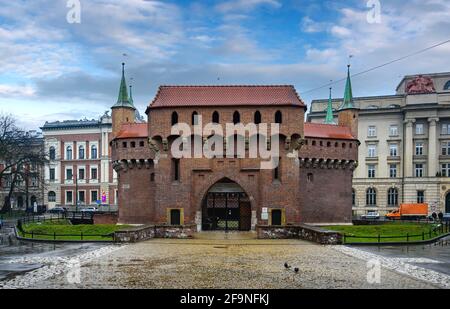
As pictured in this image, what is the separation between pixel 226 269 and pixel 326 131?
28145 mm

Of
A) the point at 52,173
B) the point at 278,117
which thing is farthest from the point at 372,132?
the point at 52,173

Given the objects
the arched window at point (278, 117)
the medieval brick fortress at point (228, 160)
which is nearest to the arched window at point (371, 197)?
the medieval brick fortress at point (228, 160)

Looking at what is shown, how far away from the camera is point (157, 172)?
3547 centimetres

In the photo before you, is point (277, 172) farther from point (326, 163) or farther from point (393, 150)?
point (393, 150)

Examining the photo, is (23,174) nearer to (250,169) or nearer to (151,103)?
(151,103)

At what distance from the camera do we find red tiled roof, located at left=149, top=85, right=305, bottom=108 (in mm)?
35312

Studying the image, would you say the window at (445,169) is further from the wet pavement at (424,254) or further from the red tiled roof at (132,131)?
the red tiled roof at (132,131)

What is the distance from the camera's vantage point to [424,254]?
21.8 metres

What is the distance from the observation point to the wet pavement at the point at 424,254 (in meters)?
18.1

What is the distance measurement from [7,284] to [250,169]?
22.9 metres

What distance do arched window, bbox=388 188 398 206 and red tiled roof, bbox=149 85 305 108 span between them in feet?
113

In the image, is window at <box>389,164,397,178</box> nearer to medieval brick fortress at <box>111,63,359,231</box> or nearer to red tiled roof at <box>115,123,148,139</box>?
medieval brick fortress at <box>111,63,359,231</box>

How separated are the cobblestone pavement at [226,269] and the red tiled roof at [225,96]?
14019 mm
